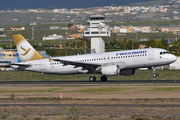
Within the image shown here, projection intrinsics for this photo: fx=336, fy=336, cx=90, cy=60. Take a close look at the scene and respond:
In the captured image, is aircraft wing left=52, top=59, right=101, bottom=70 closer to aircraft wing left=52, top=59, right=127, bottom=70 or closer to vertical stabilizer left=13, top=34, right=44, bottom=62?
aircraft wing left=52, top=59, right=127, bottom=70

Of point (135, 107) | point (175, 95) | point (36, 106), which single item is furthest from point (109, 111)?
point (175, 95)

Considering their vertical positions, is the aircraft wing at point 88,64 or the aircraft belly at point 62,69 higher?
the aircraft wing at point 88,64

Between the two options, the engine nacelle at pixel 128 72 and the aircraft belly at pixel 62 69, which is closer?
the engine nacelle at pixel 128 72

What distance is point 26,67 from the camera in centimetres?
4766

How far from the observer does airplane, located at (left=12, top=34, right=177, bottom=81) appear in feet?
143

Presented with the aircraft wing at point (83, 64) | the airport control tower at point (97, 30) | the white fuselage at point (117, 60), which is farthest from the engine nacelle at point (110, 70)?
the airport control tower at point (97, 30)

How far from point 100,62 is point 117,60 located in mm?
2395

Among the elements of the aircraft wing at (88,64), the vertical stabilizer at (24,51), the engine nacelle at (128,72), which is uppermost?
the vertical stabilizer at (24,51)

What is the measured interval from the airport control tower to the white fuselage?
219 feet

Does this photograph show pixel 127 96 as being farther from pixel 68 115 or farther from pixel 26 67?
pixel 26 67

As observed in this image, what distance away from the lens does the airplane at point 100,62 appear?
43.7 metres

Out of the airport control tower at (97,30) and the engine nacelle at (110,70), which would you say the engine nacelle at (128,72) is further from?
the airport control tower at (97,30)

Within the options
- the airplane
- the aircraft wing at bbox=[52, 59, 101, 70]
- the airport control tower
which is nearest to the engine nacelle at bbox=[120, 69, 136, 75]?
the airplane

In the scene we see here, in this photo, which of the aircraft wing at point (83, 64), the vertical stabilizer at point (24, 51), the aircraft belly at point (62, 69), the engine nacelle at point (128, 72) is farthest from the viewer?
the vertical stabilizer at point (24, 51)
